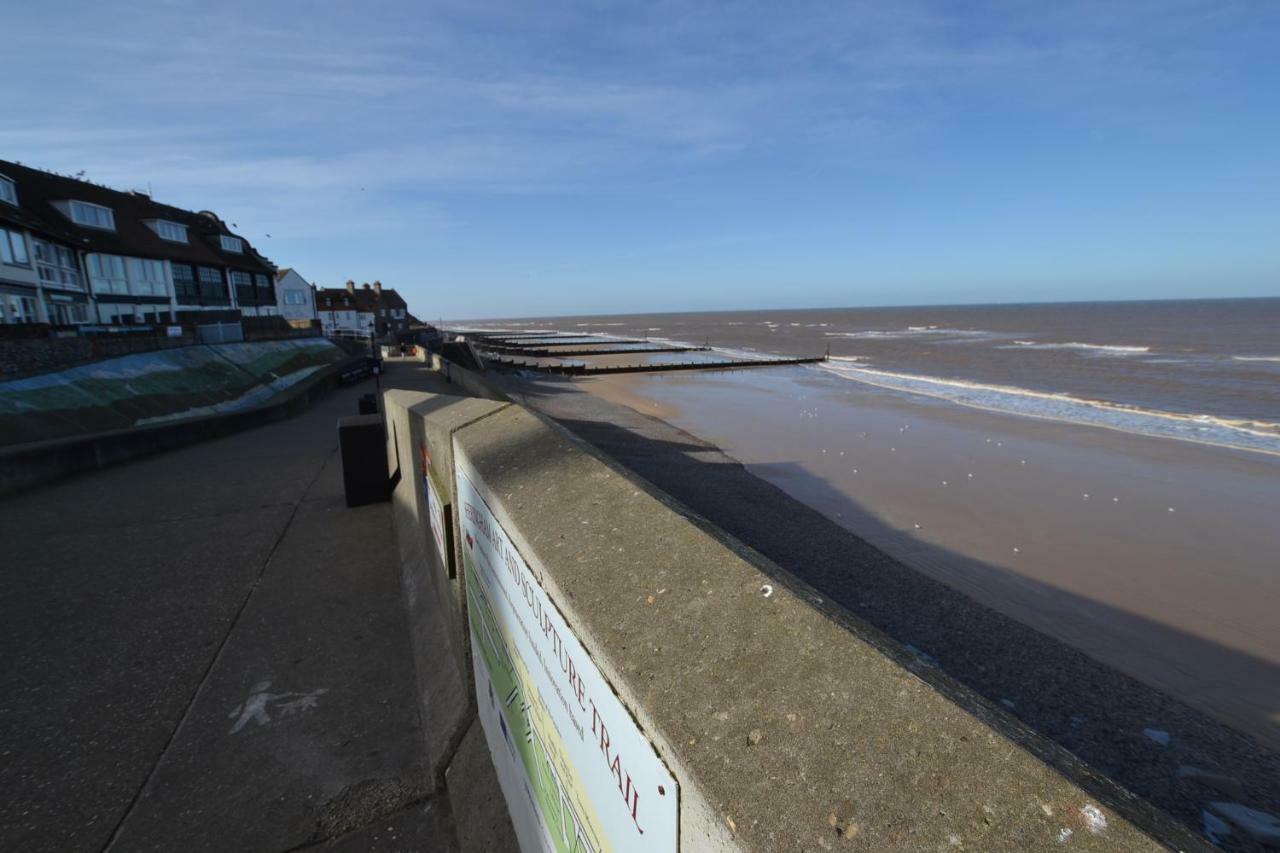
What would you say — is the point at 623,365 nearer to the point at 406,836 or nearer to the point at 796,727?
the point at 406,836

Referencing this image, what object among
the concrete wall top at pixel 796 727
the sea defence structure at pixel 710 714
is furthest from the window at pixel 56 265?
the concrete wall top at pixel 796 727

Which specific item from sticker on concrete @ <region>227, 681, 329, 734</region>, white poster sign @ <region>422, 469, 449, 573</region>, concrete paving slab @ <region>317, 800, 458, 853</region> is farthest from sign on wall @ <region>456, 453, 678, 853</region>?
sticker on concrete @ <region>227, 681, 329, 734</region>

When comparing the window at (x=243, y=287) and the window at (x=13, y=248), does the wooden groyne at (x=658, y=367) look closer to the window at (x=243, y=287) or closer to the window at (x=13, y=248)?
the window at (x=243, y=287)

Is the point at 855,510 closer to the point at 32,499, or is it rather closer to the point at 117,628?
the point at 117,628

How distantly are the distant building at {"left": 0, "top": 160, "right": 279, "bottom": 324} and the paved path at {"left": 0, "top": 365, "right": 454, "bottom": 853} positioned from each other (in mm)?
26719

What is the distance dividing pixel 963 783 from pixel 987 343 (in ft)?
246

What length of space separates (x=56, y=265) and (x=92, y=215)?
8.37 meters

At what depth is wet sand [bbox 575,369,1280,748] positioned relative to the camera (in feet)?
23.5

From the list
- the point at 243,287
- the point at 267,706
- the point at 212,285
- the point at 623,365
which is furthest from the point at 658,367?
the point at 267,706

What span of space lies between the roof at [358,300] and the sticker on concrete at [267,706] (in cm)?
8419

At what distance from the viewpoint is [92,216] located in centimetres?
3456

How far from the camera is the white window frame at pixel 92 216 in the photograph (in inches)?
1315

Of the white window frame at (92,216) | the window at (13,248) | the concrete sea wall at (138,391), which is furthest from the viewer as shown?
the white window frame at (92,216)

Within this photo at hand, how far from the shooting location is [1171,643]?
7.29 meters
